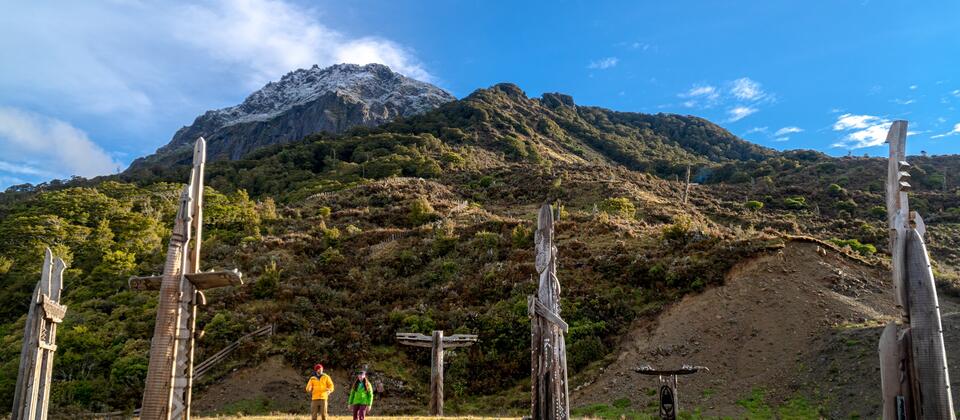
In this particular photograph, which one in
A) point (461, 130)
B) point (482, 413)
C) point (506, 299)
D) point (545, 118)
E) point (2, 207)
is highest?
point (545, 118)

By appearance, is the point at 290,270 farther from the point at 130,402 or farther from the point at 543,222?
the point at 543,222

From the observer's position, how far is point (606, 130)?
103750 millimetres

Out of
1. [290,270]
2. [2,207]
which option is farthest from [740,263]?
[2,207]

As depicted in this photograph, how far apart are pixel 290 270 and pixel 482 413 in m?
14.0

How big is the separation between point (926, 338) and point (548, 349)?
4.45 metres

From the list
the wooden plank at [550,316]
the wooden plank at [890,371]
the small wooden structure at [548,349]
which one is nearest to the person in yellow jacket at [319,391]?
the small wooden structure at [548,349]

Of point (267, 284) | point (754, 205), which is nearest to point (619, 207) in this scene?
point (754, 205)

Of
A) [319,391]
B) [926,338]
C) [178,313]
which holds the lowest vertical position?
[319,391]

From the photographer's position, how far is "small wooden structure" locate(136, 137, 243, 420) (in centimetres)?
634

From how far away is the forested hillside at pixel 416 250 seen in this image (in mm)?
20469

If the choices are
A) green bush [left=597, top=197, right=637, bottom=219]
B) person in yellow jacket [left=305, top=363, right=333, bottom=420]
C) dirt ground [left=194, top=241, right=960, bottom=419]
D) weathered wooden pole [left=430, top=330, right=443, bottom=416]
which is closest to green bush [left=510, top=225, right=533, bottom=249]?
dirt ground [left=194, top=241, right=960, bottom=419]

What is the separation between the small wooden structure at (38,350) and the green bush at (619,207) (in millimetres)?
32537

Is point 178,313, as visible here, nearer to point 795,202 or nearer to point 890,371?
point 890,371

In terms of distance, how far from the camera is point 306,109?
125m
